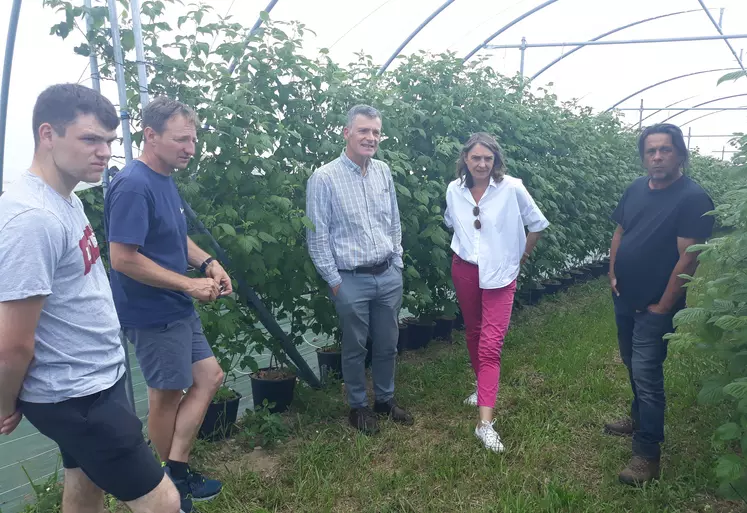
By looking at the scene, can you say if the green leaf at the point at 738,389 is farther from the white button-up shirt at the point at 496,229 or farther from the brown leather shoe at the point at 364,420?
the brown leather shoe at the point at 364,420

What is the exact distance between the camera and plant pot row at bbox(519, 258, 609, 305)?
24.2 ft

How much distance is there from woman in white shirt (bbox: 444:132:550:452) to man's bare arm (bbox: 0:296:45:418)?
248 cm

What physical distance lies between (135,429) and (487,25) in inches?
414

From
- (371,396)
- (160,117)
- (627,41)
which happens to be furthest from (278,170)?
(627,41)

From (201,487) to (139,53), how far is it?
7.38 feet

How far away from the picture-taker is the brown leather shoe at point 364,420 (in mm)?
3613

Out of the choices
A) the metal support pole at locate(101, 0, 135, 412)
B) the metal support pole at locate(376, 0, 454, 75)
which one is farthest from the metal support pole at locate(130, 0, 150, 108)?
the metal support pole at locate(376, 0, 454, 75)

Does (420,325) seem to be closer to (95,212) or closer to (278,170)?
(278,170)

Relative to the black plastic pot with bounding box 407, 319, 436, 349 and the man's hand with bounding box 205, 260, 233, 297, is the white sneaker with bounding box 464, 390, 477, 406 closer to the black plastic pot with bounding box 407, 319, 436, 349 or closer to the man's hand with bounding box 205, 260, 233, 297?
the black plastic pot with bounding box 407, 319, 436, 349

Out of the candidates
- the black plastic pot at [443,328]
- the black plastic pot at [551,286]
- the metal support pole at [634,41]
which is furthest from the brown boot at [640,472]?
the metal support pole at [634,41]

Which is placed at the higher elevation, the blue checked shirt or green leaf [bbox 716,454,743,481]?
the blue checked shirt

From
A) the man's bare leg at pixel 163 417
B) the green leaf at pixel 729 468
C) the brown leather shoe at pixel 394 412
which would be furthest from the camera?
the brown leather shoe at pixel 394 412

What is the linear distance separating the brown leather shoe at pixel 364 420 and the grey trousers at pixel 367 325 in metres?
0.04

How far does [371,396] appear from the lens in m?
4.30
